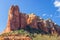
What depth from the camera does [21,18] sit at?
3723 inches

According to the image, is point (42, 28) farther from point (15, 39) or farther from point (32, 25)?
point (15, 39)

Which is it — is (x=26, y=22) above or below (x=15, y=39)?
above

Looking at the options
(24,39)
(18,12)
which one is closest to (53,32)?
(18,12)

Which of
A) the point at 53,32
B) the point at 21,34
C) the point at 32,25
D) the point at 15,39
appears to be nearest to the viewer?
the point at 15,39

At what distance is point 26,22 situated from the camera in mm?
95938

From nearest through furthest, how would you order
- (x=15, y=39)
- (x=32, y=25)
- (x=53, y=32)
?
(x=15, y=39)
(x=32, y=25)
(x=53, y=32)

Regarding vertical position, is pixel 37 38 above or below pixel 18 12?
below

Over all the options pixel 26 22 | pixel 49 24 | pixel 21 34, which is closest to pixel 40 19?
pixel 49 24

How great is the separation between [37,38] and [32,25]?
13097 mm

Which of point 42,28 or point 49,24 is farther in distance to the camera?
point 49,24

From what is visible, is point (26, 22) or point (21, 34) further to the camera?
point (26, 22)

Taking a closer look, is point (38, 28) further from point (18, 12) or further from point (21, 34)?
point (21, 34)

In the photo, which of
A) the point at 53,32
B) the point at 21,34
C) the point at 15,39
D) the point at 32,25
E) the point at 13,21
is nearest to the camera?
the point at 15,39

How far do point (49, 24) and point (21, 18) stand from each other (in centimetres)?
2091
